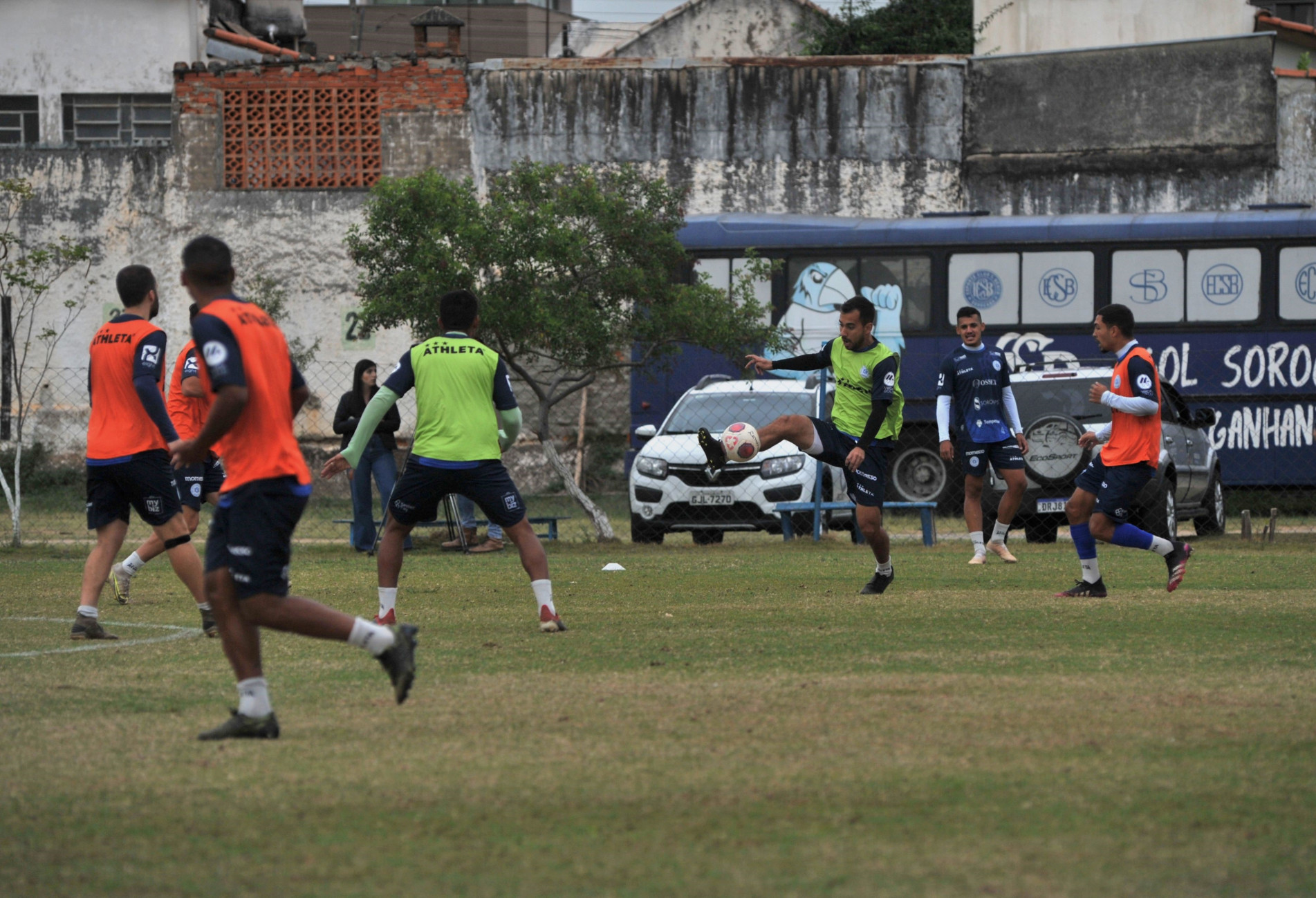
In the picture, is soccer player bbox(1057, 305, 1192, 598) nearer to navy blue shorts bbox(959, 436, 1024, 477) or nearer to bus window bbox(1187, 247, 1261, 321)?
navy blue shorts bbox(959, 436, 1024, 477)

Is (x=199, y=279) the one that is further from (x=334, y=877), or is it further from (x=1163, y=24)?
(x=1163, y=24)

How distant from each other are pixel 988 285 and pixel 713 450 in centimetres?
1050

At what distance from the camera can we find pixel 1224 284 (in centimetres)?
2114

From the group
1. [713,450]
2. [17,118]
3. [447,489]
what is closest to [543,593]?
[447,489]

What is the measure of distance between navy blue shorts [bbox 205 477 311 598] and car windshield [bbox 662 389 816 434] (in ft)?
38.3

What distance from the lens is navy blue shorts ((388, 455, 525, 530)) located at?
8852 millimetres

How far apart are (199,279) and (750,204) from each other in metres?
22.8

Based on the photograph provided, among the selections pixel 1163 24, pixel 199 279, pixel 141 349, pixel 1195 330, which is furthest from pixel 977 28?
pixel 199 279

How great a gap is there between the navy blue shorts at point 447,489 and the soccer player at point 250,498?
276cm

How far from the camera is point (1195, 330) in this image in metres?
21.2

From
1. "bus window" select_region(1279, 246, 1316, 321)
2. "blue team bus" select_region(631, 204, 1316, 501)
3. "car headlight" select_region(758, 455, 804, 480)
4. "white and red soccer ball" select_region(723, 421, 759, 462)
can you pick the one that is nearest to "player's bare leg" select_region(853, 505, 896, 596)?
"white and red soccer ball" select_region(723, 421, 759, 462)

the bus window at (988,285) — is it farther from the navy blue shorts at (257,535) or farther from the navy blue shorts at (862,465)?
the navy blue shorts at (257,535)

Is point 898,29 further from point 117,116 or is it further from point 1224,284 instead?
point 1224,284

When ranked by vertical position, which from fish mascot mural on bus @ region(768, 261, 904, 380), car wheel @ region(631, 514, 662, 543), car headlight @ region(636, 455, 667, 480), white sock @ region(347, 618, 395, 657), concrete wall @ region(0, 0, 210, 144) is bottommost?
car wheel @ region(631, 514, 662, 543)
